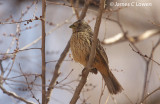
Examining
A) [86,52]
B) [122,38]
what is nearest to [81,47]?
[86,52]

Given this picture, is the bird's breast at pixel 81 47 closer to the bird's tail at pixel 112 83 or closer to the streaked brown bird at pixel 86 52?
the streaked brown bird at pixel 86 52

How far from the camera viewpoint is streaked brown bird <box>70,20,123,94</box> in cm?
455

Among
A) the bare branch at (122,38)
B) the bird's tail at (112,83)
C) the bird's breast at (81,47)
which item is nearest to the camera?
the bird's breast at (81,47)

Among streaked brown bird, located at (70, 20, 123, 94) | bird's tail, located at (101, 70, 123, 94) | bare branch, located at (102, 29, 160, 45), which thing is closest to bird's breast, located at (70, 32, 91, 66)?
streaked brown bird, located at (70, 20, 123, 94)

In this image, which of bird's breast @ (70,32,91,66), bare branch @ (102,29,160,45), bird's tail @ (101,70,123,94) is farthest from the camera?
bare branch @ (102,29,160,45)

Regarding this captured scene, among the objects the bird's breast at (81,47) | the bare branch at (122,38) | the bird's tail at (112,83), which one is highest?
the bird's breast at (81,47)

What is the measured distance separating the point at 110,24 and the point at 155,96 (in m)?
3.23

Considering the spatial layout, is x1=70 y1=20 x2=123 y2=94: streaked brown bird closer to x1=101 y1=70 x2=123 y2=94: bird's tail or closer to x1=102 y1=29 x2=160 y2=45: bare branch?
x1=101 y1=70 x2=123 y2=94: bird's tail

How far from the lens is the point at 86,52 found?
4.54m

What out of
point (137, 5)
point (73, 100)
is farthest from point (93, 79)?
point (73, 100)

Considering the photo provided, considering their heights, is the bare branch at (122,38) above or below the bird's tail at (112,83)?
above

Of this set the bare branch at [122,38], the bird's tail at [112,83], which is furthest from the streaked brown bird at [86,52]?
the bare branch at [122,38]

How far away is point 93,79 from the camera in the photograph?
818cm

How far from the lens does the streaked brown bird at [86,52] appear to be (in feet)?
14.9
